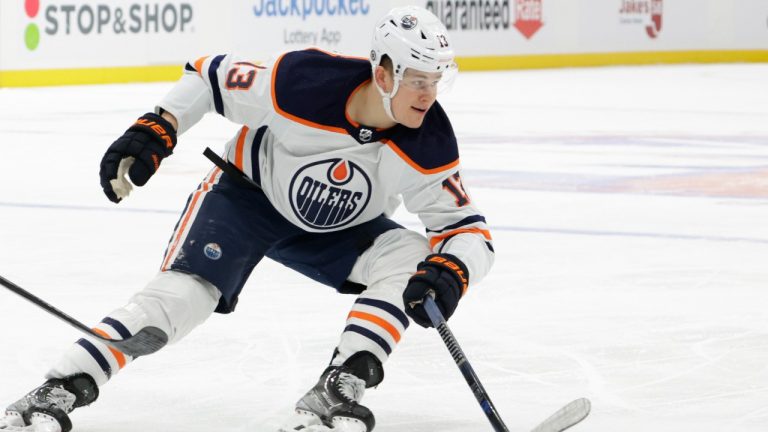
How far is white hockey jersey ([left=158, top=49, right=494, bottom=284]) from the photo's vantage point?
2426 mm

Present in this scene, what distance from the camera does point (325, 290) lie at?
3502 millimetres

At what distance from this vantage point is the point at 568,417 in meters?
2.18

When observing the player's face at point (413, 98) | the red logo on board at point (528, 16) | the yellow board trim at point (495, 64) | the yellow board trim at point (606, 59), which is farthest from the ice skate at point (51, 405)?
the red logo on board at point (528, 16)

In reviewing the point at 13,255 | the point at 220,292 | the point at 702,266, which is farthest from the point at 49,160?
the point at 220,292

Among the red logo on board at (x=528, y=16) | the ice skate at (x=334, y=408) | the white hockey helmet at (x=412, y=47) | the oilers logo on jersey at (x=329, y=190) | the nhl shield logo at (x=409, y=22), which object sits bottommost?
the red logo on board at (x=528, y=16)

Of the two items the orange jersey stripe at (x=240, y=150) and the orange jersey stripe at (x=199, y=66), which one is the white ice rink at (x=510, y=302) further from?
the orange jersey stripe at (x=199, y=66)

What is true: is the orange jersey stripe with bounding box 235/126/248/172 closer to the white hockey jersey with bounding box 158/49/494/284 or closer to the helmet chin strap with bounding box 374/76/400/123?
the white hockey jersey with bounding box 158/49/494/284

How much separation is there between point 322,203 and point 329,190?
26 mm

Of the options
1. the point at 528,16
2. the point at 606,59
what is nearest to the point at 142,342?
the point at 528,16

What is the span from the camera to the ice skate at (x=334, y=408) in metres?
2.26

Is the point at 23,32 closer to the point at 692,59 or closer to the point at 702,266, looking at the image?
the point at 702,266

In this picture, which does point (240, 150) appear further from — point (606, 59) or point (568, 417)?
point (606, 59)

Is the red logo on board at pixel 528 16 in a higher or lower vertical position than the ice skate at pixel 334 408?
lower

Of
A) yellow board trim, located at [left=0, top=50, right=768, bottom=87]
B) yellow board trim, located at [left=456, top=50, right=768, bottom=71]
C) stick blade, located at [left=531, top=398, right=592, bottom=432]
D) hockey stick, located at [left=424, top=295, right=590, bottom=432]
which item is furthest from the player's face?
yellow board trim, located at [left=456, top=50, right=768, bottom=71]
